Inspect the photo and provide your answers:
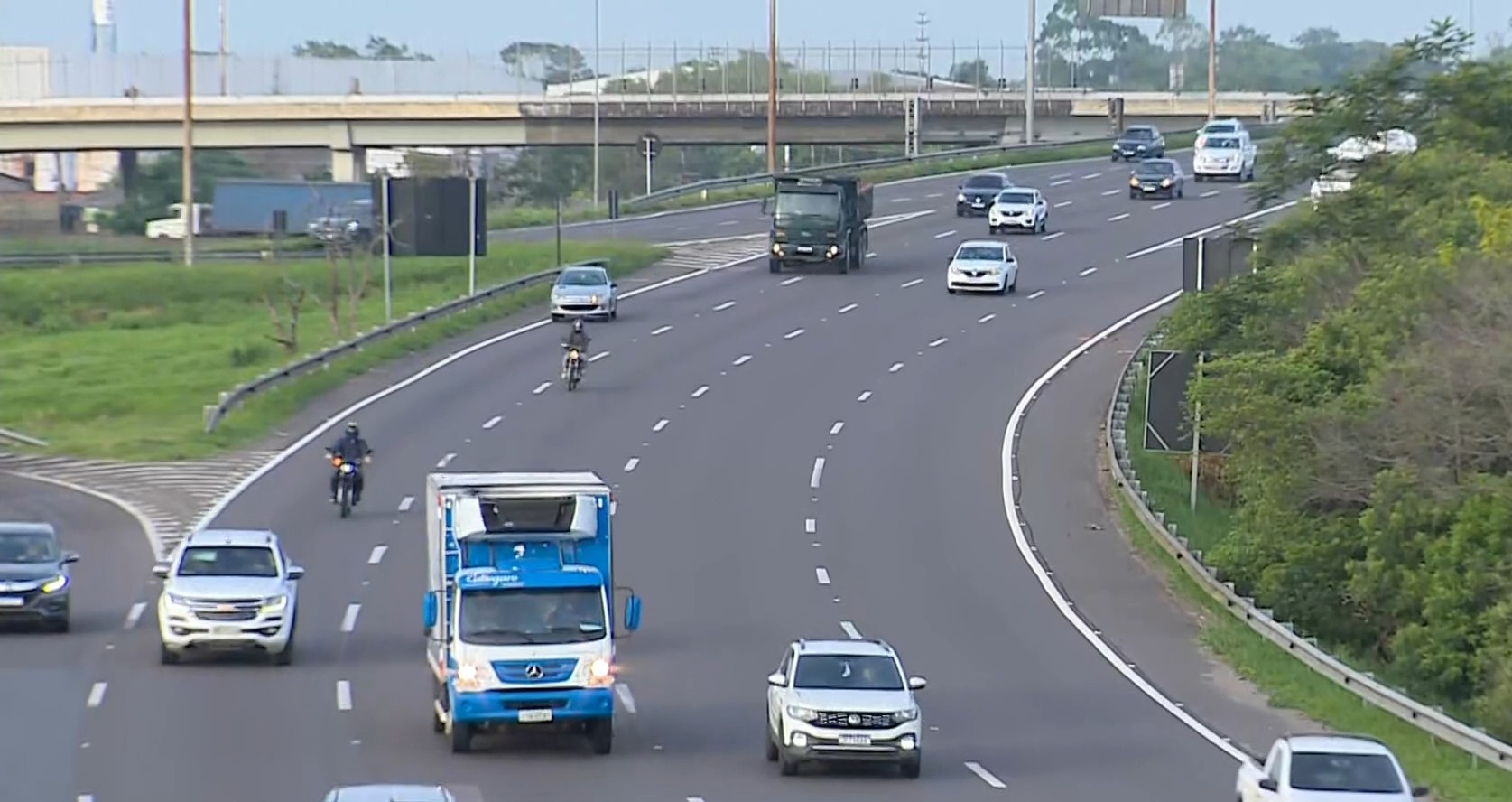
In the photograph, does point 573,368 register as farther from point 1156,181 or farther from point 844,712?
point 1156,181

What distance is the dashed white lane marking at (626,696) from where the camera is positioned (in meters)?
30.0

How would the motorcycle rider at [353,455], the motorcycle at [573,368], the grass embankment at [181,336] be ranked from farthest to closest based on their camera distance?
1. the motorcycle at [573,368]
2. the grass embankment at [181,336]
3. the motorcycle rider at [353,455]

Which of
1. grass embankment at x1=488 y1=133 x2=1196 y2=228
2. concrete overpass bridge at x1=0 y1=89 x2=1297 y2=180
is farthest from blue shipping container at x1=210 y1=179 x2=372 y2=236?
grass embankment at x1=488 y1=133 x2=1196 y2=228

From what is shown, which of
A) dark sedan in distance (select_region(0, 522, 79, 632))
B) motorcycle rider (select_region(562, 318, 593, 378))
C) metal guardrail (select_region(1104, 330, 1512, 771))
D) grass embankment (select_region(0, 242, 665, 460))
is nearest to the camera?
metal guardrail (select_region(1104, 330, 1512, 771))

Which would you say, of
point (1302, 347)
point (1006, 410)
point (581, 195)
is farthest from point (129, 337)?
point (581, 195)

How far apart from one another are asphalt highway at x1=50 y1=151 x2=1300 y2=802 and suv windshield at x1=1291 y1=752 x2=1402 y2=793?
10.9 ft

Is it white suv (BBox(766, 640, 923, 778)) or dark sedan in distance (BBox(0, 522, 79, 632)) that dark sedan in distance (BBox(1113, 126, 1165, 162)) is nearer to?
dark sedan in distance (BBox(0, 522, 79, 632))

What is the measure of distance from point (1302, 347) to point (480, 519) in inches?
882

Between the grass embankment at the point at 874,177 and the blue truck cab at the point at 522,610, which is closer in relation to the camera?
the blue truck cab at the point at 522,610

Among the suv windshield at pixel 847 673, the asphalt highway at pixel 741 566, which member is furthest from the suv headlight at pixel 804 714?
the asphalt highway at pixel 741 566

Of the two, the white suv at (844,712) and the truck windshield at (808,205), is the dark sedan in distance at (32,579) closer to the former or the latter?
the white suv at (844,712)

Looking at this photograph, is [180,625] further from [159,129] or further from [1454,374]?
[159,129]

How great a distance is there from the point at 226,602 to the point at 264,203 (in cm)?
9381

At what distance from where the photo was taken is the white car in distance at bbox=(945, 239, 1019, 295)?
7094 centimetres
